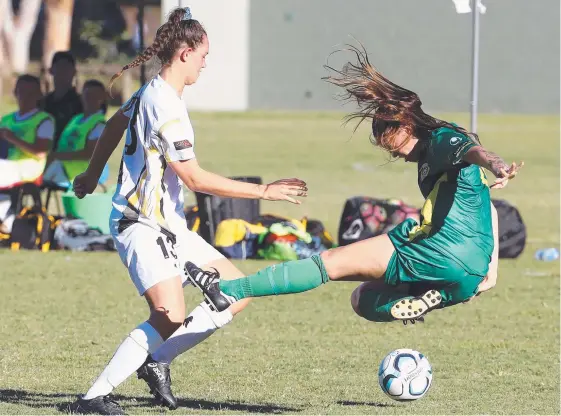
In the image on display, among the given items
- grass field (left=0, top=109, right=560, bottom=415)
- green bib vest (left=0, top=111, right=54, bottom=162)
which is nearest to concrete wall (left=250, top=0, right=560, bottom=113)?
grass field (left=0, top=109, right=560, bottom=415)

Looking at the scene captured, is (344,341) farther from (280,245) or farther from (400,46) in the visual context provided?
(400,46)

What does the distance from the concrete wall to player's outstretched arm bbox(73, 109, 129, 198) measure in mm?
28726

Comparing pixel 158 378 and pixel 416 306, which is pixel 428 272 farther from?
pixel 158 378

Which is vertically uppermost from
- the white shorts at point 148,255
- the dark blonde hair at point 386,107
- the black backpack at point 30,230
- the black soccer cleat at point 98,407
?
the dark blonde hair at point 386,107

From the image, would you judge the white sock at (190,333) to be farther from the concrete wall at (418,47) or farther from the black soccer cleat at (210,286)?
the concrete wall at (418,47)

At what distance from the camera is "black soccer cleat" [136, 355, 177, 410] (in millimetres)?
5865

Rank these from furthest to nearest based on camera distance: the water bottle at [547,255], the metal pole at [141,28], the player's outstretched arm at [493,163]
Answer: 1. the metal pole at [141,28]
2. the water bottle at [547,255]
3. the player's outstretched arm at [493,163]

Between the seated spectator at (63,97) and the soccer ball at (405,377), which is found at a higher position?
the seated spectator at (63,97)

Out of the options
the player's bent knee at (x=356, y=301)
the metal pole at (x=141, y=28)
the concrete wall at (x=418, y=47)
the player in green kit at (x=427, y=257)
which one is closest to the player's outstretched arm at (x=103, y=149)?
the player in green kit at (x=427, y=257)

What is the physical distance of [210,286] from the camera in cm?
562

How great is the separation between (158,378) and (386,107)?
1650mm

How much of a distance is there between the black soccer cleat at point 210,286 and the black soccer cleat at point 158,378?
0.46 meters

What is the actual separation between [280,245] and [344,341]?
3321mm

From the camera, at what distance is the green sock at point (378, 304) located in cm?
573
